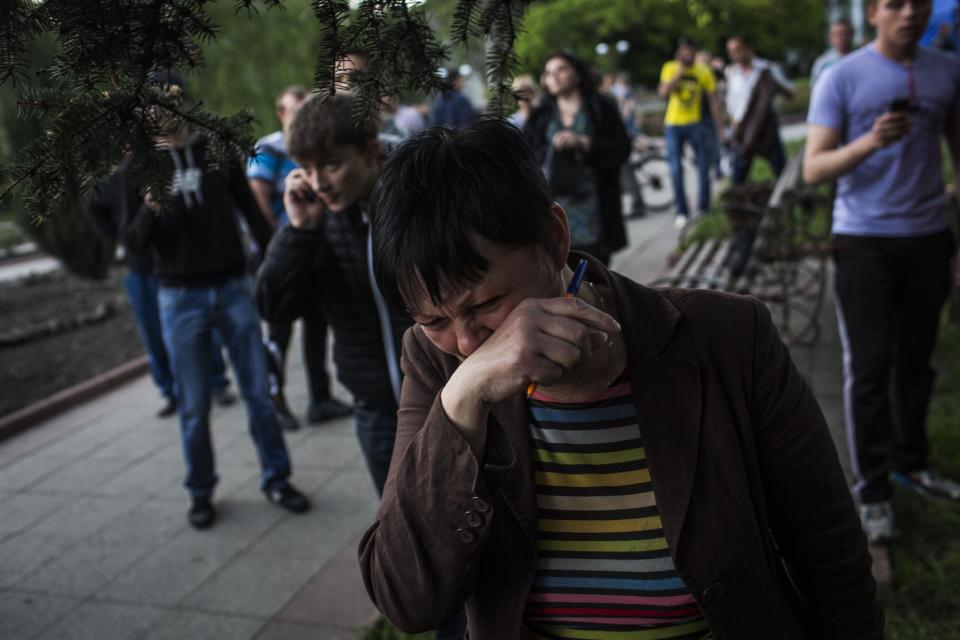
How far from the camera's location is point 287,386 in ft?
23.2

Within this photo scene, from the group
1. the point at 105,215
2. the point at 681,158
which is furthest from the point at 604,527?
the point at 681,158

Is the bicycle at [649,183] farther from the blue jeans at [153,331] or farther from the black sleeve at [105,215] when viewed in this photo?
the black sleeve at [105,215]

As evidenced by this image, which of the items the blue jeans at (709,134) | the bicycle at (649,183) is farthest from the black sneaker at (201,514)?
the bicycle at (649,183)

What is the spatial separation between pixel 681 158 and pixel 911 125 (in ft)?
26.5

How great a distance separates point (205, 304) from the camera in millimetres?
4691

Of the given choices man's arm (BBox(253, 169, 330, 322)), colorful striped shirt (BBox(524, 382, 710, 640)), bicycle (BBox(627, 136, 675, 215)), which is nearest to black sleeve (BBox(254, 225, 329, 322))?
man's arm (BBox(253, 169, 330, 322))

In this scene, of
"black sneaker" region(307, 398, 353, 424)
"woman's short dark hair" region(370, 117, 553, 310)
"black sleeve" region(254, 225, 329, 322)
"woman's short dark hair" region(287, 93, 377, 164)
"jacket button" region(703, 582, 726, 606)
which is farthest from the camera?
"black sneaker" region(307, 398, 353, 424)

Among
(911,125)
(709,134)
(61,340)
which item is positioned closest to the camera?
(911,125)

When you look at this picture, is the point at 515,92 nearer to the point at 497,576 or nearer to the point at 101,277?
the point at 497,576

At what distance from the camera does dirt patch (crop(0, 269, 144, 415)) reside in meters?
8.17

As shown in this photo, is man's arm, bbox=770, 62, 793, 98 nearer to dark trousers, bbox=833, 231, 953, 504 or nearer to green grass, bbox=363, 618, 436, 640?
dark trousers, bbox=833, 231, 953, 504

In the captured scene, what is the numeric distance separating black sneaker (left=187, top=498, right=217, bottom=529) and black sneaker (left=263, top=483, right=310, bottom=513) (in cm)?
32

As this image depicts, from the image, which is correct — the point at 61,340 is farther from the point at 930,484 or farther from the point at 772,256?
the point at 930,484

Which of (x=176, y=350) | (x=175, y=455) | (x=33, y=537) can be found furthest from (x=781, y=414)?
(x=175, y=455)
